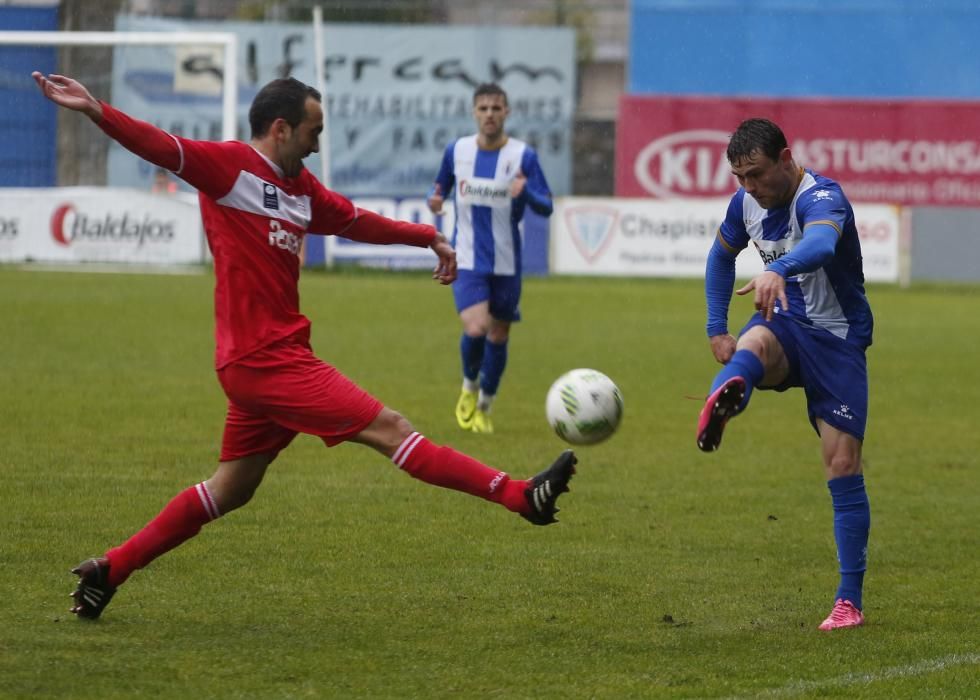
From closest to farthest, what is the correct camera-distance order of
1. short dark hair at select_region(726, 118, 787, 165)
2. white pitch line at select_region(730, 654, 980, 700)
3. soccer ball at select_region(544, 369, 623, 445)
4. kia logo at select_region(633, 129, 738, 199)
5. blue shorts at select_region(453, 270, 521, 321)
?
1. white pitch line at select_region(730, 654, 980, 700)
2. short dark hair at select_region(726, 118, 787, 165)
3. soccer ball at select_region(544, 369, 623, 445)
4. blue shorts at select_region(453, 270, 521, 321)
5. kia logo at select_region(633, 129, 738, 199)

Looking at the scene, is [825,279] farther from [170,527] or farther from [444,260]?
[170,527]

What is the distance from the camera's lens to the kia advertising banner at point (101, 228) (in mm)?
24125

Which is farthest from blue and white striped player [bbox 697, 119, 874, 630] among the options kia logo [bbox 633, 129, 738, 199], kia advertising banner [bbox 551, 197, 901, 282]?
kia logo [bbox 633, 129, 738, 199]

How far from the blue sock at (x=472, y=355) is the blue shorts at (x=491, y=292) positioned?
0.26 meters

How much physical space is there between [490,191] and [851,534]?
6.41 m

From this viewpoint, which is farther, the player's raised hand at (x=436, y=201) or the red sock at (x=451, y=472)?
the player's raised hand at (x=436, y=201)

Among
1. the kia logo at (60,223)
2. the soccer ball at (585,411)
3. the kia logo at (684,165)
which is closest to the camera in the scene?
the soccer ball at (585,411)

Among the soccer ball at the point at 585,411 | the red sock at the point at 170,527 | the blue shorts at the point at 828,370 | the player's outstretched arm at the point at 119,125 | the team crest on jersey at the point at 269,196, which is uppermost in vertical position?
the player's outstretched arm at the point at 119,125

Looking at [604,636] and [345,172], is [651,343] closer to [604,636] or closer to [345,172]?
[604,636]

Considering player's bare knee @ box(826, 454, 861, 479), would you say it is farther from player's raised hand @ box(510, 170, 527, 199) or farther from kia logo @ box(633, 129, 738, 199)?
kia logo @ box(633, 129, 738, 199)

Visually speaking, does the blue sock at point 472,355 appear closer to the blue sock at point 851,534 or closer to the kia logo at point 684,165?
the blue sock at point 851,534

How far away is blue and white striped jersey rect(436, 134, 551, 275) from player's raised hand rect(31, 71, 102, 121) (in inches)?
257

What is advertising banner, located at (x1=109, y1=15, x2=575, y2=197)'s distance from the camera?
32.5 meters

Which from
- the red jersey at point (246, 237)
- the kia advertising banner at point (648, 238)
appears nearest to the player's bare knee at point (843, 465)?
the red jersey at point (246, 237)
